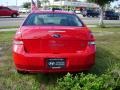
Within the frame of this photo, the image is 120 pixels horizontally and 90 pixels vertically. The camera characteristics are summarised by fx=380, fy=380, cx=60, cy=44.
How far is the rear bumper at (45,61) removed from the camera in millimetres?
7148

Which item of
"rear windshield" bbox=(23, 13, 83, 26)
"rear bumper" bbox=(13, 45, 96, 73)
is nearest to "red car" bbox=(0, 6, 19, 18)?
"rear windshield" bbox=(23, 13, 83, 26)

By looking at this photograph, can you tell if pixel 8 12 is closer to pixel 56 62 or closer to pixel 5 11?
pixel 5 11

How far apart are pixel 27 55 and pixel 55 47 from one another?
0.56m

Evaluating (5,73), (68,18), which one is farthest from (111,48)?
(5,73)

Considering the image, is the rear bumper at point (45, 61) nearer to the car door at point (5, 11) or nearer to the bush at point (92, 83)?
the bush at point (92, 83)

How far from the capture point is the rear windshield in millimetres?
8305

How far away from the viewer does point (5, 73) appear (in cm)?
843

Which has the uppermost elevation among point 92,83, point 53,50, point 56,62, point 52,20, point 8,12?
point 52,20

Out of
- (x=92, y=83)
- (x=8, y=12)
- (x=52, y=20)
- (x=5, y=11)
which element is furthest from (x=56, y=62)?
(x=5, y=11)

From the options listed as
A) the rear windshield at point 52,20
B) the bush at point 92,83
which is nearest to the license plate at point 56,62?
the bush at point 92,83

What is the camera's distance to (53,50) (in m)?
7.33

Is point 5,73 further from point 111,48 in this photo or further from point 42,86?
point 111,48

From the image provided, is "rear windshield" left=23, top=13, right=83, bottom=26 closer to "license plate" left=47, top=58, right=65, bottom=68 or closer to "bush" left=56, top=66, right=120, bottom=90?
"license plate" left=47, top=58, right=65, bottom=68

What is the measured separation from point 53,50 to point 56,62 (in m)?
0.26
